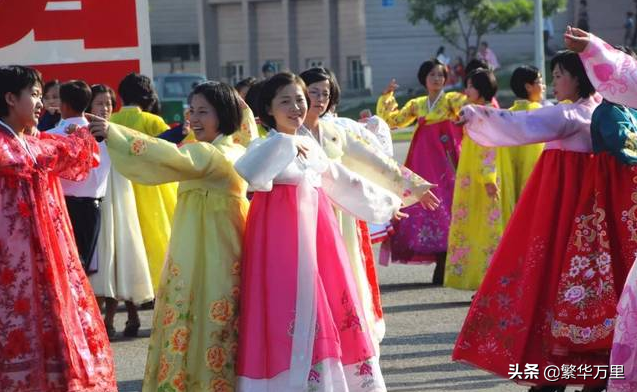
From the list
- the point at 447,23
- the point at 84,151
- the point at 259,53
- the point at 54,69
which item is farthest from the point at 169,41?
the point at 84,151

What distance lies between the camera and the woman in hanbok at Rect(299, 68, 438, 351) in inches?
257

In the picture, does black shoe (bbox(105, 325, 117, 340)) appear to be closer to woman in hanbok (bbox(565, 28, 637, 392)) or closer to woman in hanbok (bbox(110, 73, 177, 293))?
woman in hanbok (bbox(110, 73, 177, 293))

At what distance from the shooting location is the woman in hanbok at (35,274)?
5680 millimetres

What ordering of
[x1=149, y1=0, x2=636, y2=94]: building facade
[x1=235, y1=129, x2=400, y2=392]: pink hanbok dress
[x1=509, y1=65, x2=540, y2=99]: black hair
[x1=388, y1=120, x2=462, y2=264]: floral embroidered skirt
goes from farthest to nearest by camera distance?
1. [x1=149, y1=0, x2=636, y2=94]: building facade
2. [x1=388, y1=120, x2=462, y2=264]: floral embroidered skirt
3. [x1=509, y1=65, x2=540, y2=99]: black hair
4. [x1=235, y1=129, x2=400, y2=392]: pink hanbok dress

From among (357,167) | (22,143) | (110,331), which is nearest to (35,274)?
(22,143)

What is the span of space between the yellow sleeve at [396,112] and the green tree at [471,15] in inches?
1036

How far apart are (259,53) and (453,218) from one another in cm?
3405

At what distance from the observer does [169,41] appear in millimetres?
46094

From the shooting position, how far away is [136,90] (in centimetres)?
914

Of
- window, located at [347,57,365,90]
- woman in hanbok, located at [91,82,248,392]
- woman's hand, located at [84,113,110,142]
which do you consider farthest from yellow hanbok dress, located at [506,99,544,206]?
window, located at [347,57,365,90]

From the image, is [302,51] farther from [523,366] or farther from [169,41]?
[523,366]

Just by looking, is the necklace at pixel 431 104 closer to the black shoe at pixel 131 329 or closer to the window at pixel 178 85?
the black shoe at pixel 131 329

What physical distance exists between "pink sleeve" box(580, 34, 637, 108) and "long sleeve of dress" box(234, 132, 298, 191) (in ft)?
3.94

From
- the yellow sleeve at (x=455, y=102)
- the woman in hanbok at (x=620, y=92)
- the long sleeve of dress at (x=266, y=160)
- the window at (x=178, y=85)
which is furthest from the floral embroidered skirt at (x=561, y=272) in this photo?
the window at (x=178, y=85)
